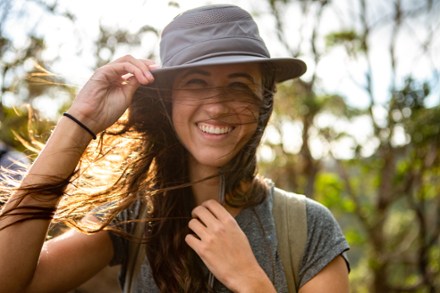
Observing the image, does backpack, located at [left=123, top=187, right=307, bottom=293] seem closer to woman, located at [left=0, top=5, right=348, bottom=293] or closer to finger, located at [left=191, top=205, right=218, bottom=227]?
woman, located at [left=0, top=5, right=348, bottom=293]

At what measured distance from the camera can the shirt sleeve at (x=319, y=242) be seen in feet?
5.79

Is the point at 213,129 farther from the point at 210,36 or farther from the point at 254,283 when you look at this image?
the point at 254,283

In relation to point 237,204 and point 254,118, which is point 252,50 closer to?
point 254,118

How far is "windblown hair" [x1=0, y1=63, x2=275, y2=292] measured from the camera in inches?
73.9

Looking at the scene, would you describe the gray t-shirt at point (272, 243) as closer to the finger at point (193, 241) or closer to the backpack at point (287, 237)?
the backpack at point (287, 237)

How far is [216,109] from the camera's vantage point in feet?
5.97

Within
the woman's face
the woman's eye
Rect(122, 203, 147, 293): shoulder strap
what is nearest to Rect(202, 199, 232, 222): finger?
the woman's face

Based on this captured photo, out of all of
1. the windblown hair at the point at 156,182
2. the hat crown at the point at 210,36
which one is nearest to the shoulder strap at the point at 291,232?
the windblown hair at the point at 156,182

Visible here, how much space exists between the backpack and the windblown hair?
0.04 m

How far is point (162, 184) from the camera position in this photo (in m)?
2.04

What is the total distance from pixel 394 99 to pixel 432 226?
9.23 feet

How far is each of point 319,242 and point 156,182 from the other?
0.62 meters

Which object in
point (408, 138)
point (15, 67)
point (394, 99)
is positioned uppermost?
point (15, 67)

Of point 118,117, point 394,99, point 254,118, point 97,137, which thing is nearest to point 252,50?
point 254,118
